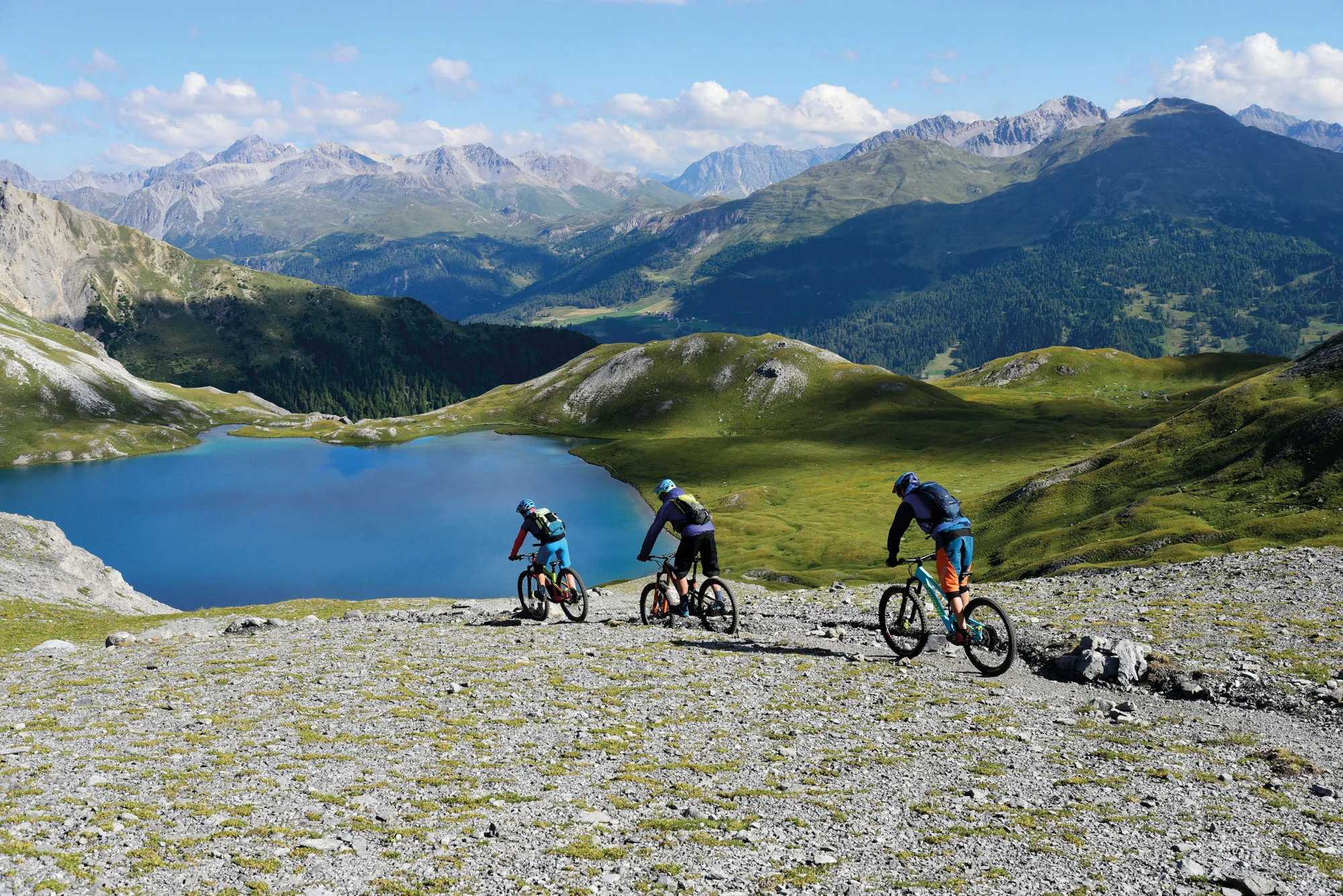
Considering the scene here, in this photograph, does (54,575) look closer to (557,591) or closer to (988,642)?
(557,591)

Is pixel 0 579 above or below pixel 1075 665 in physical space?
below

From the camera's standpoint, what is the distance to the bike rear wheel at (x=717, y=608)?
27594 mm

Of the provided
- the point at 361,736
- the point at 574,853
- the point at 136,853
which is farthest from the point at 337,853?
the point at 361,736

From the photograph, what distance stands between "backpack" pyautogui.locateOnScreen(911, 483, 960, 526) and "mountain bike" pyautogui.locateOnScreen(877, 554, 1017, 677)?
1291mm

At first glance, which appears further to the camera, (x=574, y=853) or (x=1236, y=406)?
(x=1236, y=406)

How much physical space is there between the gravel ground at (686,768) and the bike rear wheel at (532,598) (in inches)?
193

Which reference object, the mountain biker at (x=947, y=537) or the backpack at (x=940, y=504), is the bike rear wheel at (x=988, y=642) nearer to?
the mountain biker at (x=947, y=537)

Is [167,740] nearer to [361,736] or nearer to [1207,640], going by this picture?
[361,736]

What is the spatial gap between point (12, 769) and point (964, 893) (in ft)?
60.7

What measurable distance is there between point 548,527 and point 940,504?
49.8 ft

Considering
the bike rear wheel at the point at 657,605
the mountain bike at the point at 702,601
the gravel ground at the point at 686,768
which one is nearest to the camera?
the gravel ground at the point at 686,768

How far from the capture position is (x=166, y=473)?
182500mm

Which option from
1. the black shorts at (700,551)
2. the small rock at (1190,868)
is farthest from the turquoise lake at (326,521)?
the small rock at (1190,868)

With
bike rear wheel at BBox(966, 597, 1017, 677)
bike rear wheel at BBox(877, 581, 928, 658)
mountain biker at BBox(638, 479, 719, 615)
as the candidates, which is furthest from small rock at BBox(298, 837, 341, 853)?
bike rear wheel at BBox(966, 597, 1017, 677)
